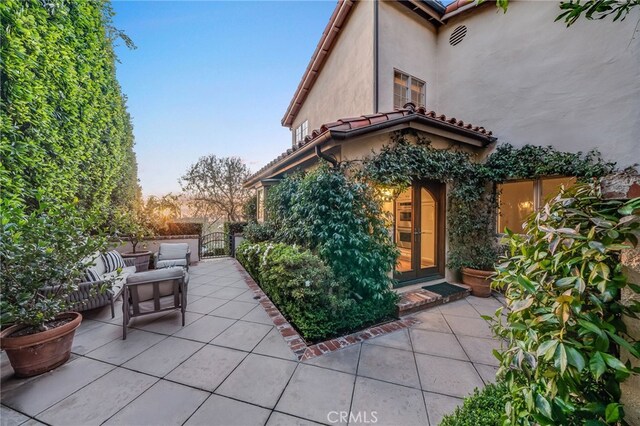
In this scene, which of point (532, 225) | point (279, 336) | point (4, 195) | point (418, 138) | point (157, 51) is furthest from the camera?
point (157, 51)

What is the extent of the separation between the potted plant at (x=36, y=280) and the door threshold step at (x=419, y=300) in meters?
4.96

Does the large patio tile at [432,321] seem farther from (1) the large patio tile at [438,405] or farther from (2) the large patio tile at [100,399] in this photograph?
(2) the large patio tile at [100,399]

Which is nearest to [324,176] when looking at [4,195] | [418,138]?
[418,138]

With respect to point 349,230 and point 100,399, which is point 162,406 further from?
point 349,230

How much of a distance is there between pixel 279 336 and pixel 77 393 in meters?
2.23

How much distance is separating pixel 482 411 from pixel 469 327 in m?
2.36

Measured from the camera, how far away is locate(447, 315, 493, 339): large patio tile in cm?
356

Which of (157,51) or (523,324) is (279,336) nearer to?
(523,324)

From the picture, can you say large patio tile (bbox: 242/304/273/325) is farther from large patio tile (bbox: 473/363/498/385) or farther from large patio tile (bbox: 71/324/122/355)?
large patio tile (bbox: 473/363/498/385)

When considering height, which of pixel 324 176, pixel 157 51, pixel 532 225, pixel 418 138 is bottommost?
pixel 532 225

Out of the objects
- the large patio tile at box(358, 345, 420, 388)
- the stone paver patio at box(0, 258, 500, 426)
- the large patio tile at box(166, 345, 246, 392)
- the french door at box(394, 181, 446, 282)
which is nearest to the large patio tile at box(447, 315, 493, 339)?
the stone paver patio at box(0, 258, 500, 426)

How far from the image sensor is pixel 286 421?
2061 mm

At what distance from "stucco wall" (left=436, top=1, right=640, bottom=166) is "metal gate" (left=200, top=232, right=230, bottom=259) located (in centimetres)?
1119

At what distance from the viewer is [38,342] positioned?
2.66 meters
